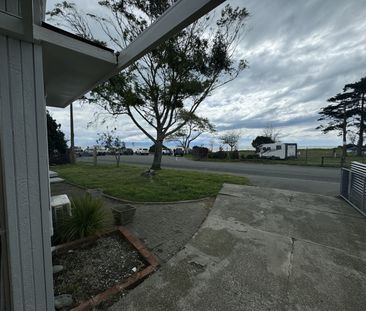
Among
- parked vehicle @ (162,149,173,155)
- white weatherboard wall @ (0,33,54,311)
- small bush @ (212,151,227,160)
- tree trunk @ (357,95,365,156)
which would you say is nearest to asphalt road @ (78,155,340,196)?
white weatherboard wall @ (0,33,54,311)

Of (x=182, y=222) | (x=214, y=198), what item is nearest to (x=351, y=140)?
(x=214, y=198)

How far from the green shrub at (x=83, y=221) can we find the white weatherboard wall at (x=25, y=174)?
53.4 inches

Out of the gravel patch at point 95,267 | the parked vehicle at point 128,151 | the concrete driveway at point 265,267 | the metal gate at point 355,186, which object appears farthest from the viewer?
the parked vehicle at point 128,151

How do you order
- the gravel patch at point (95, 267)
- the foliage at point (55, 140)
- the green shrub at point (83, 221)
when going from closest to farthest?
the gravel patch at point (95, 267)
the green shrub at point (83, 221)
the foliage at point (55, 140)

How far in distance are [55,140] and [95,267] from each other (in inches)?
703

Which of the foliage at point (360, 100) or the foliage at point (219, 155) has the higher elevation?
the foliage at point (360, 100)

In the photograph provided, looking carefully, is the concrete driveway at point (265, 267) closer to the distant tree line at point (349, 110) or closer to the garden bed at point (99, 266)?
the garden bed at point (99, 266)

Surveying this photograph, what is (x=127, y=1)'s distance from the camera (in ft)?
27.9

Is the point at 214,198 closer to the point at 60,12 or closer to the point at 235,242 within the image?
the point at 235,242

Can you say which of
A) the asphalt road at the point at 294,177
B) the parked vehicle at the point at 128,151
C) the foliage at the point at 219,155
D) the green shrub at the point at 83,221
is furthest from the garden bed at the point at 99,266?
the parked vehicle at the point at 128,151

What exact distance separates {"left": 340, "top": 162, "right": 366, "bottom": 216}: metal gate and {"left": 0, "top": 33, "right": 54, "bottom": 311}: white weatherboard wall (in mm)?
6164

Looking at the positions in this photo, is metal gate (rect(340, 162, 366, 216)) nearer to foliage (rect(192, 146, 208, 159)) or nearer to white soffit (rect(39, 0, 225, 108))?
white soffit (rect(39, 0, 225, 108))

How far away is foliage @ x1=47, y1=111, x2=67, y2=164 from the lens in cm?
1608

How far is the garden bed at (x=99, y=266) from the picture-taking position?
220 centimetres
